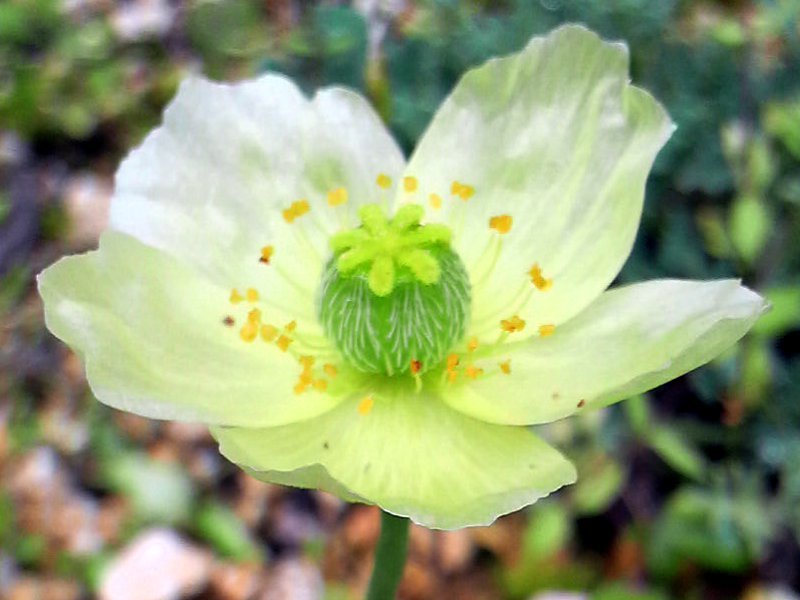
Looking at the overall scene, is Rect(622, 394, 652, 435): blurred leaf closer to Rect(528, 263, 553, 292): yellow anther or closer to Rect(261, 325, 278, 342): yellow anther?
Rect(528, 263, 553, 292): yellow anther

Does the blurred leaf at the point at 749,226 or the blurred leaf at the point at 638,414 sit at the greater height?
the blurred leaf at the point at 749,226

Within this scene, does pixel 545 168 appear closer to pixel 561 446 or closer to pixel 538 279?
pixel 538 279

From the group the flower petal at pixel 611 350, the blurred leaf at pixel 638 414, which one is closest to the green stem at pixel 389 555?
the flower petal at pixel 611 350

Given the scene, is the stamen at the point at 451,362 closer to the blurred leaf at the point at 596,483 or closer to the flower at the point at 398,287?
the flower at the point at 398,287

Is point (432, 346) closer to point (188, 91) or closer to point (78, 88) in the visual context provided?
point (188, 91)

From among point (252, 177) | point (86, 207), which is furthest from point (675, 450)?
point (86, 207)

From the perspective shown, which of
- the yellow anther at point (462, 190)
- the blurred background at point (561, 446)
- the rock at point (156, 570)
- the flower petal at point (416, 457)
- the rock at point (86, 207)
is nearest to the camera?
the flower petal at point (416, 457)

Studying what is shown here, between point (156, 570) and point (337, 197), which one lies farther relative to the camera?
point (156, 570)
